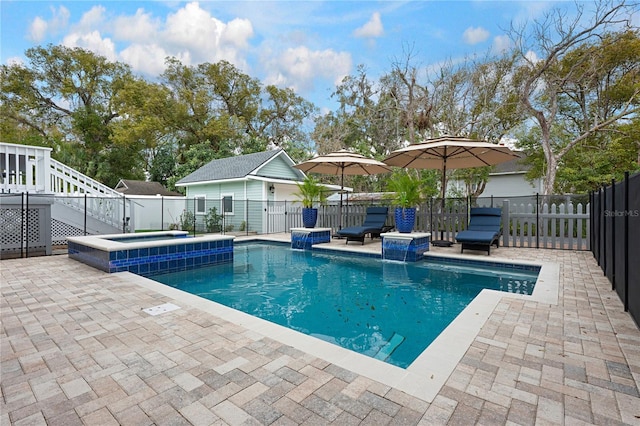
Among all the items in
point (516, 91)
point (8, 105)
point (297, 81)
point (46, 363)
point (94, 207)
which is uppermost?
point (297, 81)

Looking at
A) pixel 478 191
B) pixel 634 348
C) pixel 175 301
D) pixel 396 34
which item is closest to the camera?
pixel 634 348

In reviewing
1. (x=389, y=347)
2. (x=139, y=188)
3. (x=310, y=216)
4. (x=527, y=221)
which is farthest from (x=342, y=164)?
(x=139, y=188)

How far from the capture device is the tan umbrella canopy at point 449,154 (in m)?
8.07

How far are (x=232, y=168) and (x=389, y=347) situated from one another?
15797mm

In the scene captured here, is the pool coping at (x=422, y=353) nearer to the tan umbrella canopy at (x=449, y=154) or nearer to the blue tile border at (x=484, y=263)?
the blue tile border at (x=484, y=263)

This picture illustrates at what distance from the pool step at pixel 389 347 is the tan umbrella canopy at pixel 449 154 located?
5.76 m

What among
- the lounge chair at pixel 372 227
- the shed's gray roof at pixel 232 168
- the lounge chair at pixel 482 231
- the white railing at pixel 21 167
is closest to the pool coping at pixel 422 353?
the lounge chair at pixel 482 231

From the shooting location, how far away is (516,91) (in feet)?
51.1

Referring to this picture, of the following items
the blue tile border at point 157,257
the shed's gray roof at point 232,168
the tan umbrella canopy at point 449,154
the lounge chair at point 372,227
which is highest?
the shed's gray roof at point 232,168

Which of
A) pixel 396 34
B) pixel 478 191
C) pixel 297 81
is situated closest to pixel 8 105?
pixel 297 81

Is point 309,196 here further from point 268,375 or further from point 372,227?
point 268,375

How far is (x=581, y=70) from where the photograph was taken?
47.6 ft

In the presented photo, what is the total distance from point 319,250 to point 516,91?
1310 centimetres

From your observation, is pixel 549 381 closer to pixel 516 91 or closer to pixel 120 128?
pixel 516 91
